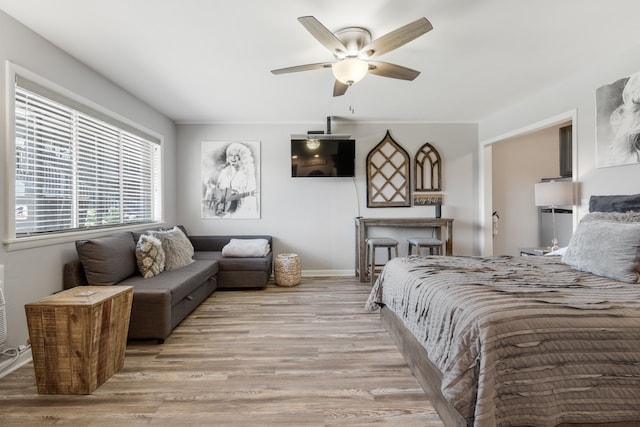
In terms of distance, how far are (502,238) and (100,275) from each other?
5410 millimetres

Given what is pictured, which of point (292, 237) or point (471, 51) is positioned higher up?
point (471, 51)

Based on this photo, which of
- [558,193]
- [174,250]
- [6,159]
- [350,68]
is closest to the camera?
[6,159]

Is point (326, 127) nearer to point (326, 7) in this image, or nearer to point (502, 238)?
point (326, 7)

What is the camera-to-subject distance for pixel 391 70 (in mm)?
2400

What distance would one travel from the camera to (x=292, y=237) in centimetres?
475

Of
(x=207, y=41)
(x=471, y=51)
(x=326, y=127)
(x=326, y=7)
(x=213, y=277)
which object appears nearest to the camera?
(x=326, y=7)

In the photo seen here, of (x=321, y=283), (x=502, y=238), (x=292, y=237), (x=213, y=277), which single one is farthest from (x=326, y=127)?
(x=502, y=238)

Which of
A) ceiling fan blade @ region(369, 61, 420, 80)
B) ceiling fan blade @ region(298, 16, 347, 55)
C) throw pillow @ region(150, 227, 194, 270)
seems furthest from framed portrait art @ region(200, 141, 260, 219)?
ceiling fan blade @ region(298, 16, 347, 55)

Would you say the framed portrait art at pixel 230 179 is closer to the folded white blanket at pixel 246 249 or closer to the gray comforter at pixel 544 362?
the folded white blanket at pixel 246 249

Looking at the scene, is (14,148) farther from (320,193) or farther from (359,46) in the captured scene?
(320,193)

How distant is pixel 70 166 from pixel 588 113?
477 cm

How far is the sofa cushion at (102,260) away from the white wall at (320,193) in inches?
77.8

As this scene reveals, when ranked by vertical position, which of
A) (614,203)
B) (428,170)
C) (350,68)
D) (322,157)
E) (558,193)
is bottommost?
(614,203)

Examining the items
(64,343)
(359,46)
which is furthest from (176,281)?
(359,46)
